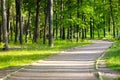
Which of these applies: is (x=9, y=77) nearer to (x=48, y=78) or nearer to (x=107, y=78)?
(x=48, y=78)

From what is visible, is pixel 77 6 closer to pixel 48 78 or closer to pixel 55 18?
pixel 55 18

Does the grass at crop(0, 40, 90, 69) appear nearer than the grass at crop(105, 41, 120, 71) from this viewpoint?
No

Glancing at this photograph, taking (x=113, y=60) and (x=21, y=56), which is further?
(x=21, y=56)

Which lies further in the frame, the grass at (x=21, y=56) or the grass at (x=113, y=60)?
the grass at (x=21, y=56)

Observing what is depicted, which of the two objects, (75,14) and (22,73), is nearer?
(22,73)

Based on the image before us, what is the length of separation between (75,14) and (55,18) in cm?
554

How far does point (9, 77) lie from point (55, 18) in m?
53.5

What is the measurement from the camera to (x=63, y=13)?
6438cm

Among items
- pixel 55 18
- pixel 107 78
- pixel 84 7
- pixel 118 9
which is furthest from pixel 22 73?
pixel 118 9

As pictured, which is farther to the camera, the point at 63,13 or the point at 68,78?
the point at 63,13

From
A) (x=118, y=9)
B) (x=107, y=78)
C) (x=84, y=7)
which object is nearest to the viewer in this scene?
(x=107, y=78)

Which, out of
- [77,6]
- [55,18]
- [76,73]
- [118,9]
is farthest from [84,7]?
[76,73]

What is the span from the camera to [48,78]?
17.2 metres

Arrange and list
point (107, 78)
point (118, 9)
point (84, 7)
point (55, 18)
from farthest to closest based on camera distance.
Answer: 1. point (118, 9)
2. point (55, 18)
3. point (84, 7)
4. point (107, 78)
